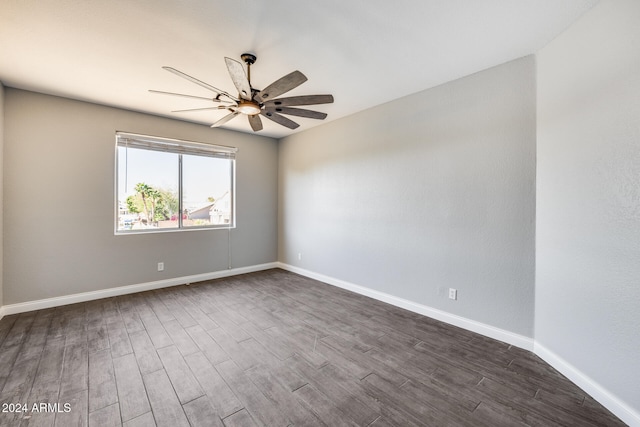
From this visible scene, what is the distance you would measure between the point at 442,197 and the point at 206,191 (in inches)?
149

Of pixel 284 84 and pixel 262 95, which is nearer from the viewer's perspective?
pixel 284 84

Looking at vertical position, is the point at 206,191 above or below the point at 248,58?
below

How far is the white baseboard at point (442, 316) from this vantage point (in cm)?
245

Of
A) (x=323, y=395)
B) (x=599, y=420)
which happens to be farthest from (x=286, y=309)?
(x=599, y=420)

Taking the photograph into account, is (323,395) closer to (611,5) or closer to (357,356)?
(357,356)

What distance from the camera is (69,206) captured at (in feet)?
11.2

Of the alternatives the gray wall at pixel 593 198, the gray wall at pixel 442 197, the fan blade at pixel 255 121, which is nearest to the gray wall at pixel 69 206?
the fan blade at pixel 255 121

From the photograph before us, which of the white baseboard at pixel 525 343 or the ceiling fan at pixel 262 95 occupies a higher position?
the ceiling fan at pixel 262 95

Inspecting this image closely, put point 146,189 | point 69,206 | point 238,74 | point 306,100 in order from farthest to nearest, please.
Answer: point 146,189 < point 69,206 < point 306,100 < point 238,74

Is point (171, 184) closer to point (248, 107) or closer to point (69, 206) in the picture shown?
point (69, 206)

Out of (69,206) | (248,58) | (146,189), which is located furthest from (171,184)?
(248,58)

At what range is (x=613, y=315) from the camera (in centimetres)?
171

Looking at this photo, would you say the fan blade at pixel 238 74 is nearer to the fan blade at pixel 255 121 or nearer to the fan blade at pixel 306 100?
the fan blade at pixel 306 100

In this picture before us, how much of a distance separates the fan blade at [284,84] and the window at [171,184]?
8.60 ft
